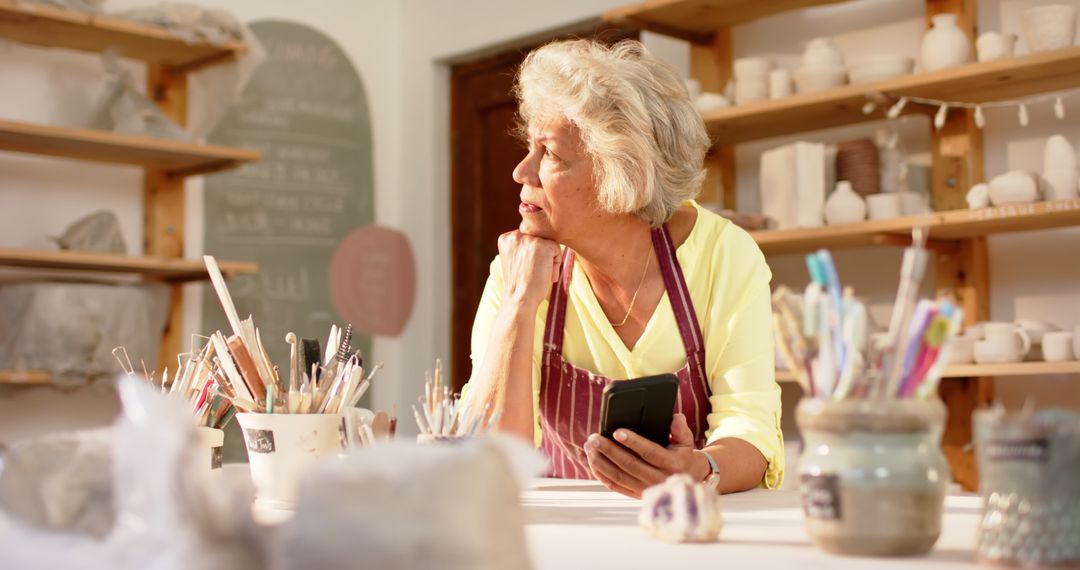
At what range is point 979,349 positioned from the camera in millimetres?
2898

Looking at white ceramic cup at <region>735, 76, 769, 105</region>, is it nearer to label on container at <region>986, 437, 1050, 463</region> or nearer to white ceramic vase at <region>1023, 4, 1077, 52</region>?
white ceramic vase at <region>1023, 4, 1077, 52</region>

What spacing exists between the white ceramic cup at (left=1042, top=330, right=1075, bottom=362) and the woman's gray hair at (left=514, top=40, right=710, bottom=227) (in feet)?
4.26

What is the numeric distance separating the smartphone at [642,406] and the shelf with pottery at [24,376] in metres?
2.46

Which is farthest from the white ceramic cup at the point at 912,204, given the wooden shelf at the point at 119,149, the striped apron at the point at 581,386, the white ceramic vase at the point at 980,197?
the wooden shelf at the point at 119,149

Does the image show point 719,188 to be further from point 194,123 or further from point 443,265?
point 194,123

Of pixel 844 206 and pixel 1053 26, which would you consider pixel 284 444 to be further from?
pixel 1053 26

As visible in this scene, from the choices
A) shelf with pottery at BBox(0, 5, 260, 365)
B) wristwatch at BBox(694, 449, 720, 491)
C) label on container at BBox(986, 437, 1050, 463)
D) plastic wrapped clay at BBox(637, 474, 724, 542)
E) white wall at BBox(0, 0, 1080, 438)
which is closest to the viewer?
label on container at BBox(986, 437, 1050, 463)

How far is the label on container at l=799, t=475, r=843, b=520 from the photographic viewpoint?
0.84 m

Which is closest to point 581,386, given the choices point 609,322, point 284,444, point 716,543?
point 609,322

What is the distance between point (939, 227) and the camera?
297 centimetres

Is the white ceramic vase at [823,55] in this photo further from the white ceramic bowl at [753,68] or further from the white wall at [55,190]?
the white wall at [55,190]

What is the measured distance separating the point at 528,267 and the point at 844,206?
5.01 ft

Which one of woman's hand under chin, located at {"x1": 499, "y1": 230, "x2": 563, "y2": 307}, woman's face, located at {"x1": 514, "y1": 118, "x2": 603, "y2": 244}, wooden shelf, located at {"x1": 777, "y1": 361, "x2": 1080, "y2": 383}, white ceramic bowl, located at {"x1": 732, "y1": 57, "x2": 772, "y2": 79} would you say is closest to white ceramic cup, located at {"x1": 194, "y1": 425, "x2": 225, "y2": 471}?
woman's hand under chin, located at {"x1": 499, "y1": 230, "x2": 563, "y2": 307}

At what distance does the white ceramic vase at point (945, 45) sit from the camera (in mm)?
3012
